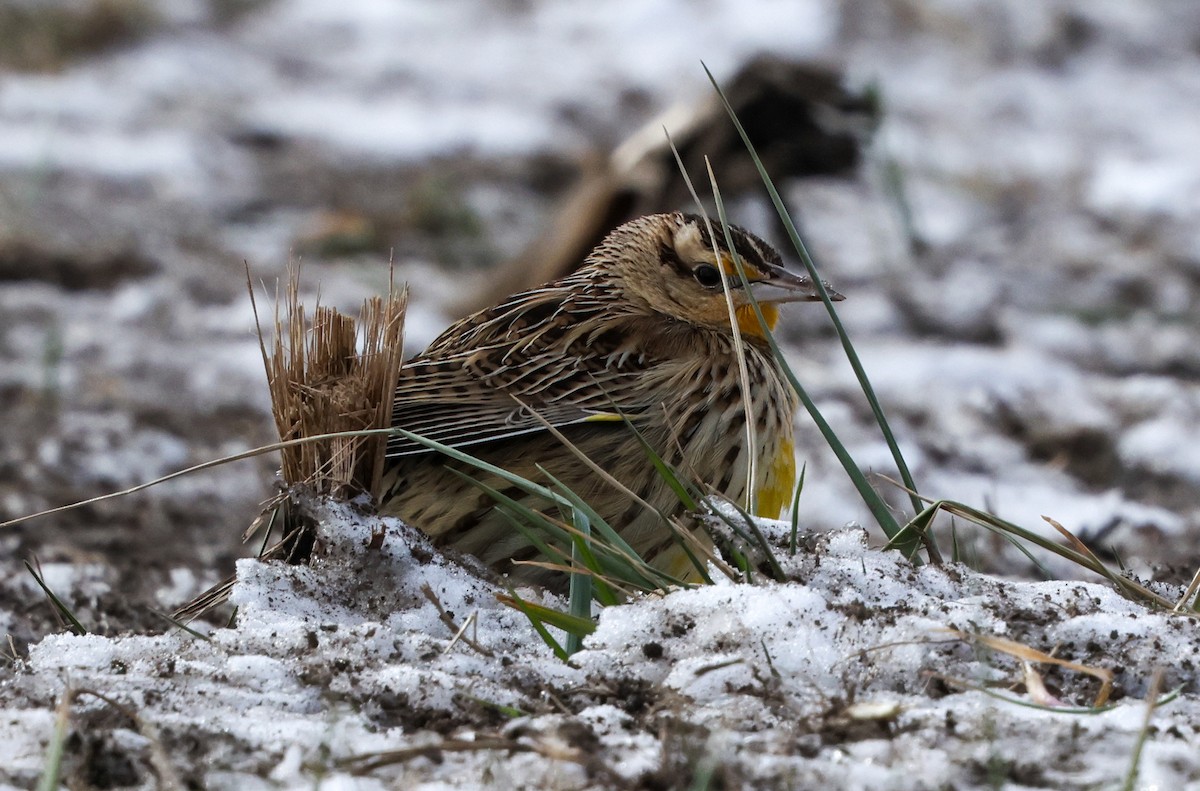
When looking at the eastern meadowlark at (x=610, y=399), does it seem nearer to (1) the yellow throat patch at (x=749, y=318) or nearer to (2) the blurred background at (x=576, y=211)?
(1) the yellow throat patch at (x=749, y=318)

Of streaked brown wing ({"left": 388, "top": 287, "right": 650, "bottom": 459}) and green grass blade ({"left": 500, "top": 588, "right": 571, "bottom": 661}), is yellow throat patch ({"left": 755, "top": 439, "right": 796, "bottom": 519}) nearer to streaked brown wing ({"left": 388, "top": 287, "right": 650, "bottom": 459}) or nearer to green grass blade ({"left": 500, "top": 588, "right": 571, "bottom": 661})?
streaked brown wing ({"left": 388, "top": 287, "right": 650, "bottom": 459})

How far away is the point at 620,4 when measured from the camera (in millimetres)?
12820

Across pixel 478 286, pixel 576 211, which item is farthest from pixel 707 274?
pixel 478 286

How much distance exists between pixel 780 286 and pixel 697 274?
0.29 meters

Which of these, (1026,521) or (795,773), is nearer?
(795,773)

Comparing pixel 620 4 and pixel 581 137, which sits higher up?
pixel 620 4

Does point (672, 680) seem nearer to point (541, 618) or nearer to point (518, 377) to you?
point (541, 618)

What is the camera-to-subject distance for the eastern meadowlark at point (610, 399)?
3.81 meters

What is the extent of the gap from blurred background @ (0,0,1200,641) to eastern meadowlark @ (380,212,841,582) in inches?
38.1

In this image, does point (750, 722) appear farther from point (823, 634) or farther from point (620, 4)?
point (620, 4)

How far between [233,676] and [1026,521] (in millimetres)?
3657

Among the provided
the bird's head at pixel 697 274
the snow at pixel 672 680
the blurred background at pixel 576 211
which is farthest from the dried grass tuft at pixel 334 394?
the bird's head at pixel 697 274

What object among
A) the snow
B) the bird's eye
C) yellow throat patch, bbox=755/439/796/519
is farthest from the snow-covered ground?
the bird's eye

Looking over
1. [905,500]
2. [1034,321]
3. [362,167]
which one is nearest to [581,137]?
[362,167]
